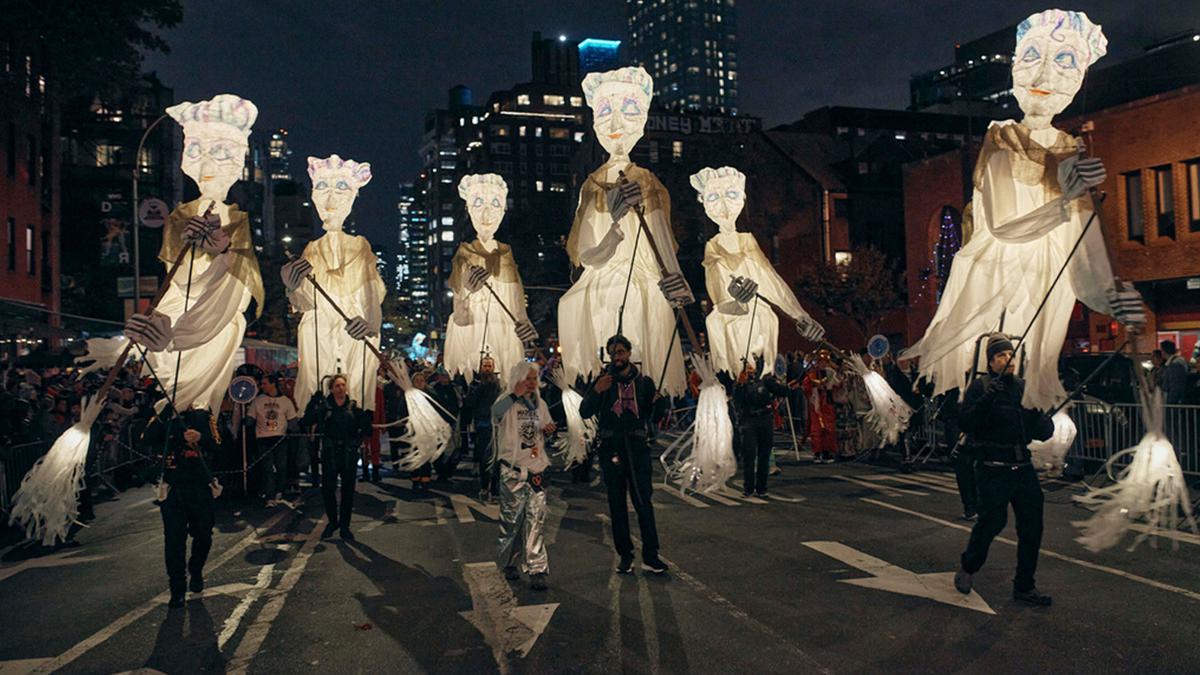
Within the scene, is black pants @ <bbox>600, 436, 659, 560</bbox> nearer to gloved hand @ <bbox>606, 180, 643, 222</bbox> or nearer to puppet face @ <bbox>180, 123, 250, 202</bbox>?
gloved hand @ <bbox>606, 180, 643, 222</bbox>

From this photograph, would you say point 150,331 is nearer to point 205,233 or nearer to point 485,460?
point 205,233

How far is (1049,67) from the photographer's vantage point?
8.70 m

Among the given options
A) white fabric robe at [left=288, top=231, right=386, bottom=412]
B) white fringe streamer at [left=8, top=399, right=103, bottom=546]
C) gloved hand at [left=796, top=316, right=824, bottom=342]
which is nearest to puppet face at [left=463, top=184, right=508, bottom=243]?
white fabric robe at [left=288, top=231, right=386, bottom=412]

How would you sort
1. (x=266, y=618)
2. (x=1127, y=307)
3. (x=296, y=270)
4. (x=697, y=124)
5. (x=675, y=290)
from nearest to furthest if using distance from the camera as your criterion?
(x=266, y=618) → (x=1127, y=307) → (x=675, y=290) → (x=296, y=270) → (x=697, y=124)

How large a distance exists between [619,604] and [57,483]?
16.2 ft

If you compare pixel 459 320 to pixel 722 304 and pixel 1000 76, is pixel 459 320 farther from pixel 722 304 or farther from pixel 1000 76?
pixel 1000 76

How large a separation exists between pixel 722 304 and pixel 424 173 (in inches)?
6556

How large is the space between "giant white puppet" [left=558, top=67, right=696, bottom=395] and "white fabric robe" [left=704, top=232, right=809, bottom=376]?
319cm

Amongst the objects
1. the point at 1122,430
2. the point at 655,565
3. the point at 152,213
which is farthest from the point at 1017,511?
the point at 152,213

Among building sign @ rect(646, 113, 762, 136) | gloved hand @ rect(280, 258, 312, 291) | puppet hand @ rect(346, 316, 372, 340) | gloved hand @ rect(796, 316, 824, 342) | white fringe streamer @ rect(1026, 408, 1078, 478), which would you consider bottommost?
white fringe streamer @ rect(1026, 408, 1078, 478)

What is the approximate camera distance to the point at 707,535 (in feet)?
31.2

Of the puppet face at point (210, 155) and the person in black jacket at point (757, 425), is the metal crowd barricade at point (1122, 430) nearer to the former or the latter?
the person in black jacket at point (757, 425)

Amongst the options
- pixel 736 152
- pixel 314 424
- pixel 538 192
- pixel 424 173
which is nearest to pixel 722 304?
pixel 314 424

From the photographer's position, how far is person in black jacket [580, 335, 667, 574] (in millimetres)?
7859
